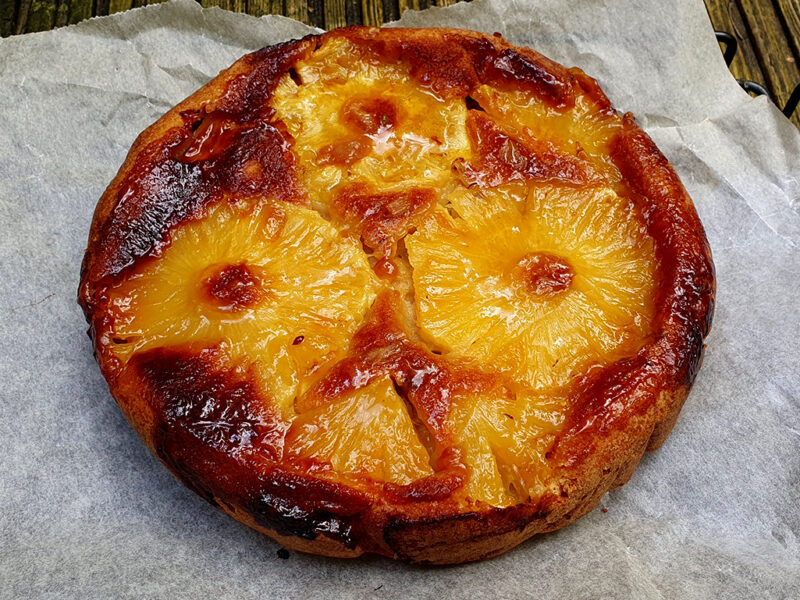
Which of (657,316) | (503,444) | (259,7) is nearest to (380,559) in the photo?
(503,444)

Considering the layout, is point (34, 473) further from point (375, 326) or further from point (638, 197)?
point (638, 197)

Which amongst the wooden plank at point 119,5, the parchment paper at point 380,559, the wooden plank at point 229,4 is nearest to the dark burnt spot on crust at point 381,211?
the parchment paper at point 380,559

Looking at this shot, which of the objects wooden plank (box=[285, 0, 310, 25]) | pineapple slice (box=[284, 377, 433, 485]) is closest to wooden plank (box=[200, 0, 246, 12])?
wooden plank (box=[285, 0, 310, 25])

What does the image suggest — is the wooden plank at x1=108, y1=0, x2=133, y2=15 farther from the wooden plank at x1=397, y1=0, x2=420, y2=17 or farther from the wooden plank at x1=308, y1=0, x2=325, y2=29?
the wooden plank at x1=397, y1=0, x2=420, y2=17

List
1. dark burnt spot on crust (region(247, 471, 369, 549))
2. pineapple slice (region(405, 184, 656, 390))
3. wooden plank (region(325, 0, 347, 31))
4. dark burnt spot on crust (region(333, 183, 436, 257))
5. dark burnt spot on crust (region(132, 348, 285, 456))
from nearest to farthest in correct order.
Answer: dark burnt spot on crust (region(247, 471, 369, 549)) < dark burnt spot on crust (region(132, 348, 285, 456)) < pineapple slice (region(405, 184, 656, 390)) < dark burnt spot on crust (region(333, 183, 436, 257)) < wooden plank (region(325, 0, 347, 31))

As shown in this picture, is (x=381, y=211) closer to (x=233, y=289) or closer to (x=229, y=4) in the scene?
(x=233, y=289)

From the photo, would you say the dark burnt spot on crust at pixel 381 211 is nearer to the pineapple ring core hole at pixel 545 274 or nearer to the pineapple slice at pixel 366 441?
the pineapple ring core hole at pixel 545 274

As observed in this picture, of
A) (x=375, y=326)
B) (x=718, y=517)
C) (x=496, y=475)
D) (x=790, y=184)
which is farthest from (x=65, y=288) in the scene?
(x=790, y=184)
